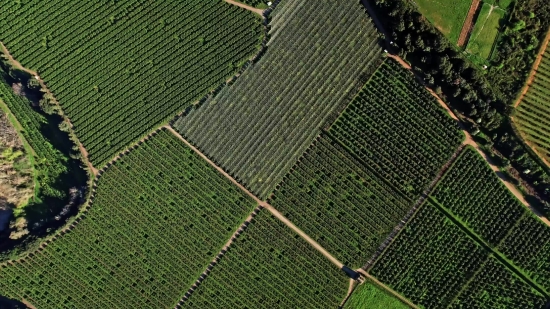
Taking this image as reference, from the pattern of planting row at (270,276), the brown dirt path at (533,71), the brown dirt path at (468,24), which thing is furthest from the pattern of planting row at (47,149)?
the brown dirt path at (533,71)

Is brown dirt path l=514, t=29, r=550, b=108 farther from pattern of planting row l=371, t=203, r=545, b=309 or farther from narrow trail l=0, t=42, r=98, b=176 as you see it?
narrow trail l=0, t=42, r=98, b=176

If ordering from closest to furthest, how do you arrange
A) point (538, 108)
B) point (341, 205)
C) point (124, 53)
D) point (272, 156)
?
1. point (538, 108)
2. point (124, 53)
3. point (272, 156)
4. point (341, 205)

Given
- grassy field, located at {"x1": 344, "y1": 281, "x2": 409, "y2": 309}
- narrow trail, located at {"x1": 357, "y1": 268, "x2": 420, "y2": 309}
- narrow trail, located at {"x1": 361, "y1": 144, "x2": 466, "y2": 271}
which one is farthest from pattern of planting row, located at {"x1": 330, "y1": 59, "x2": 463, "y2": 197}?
grassy field, located at {"x1": 344, "y1": 281, "x2": 409, "y2": 309}

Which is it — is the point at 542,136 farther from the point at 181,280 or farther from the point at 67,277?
the point at 67,277

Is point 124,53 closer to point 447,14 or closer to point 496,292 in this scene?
point 447,14

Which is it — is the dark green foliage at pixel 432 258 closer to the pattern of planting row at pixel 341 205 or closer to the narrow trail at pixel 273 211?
the pattern of planting row at pixel 341 205

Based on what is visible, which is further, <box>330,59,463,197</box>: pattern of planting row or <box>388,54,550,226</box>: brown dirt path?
<box>388,54,550,226</box>: brown dirt path

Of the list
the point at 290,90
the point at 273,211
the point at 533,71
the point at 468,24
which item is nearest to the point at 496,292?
the point at 533,71
